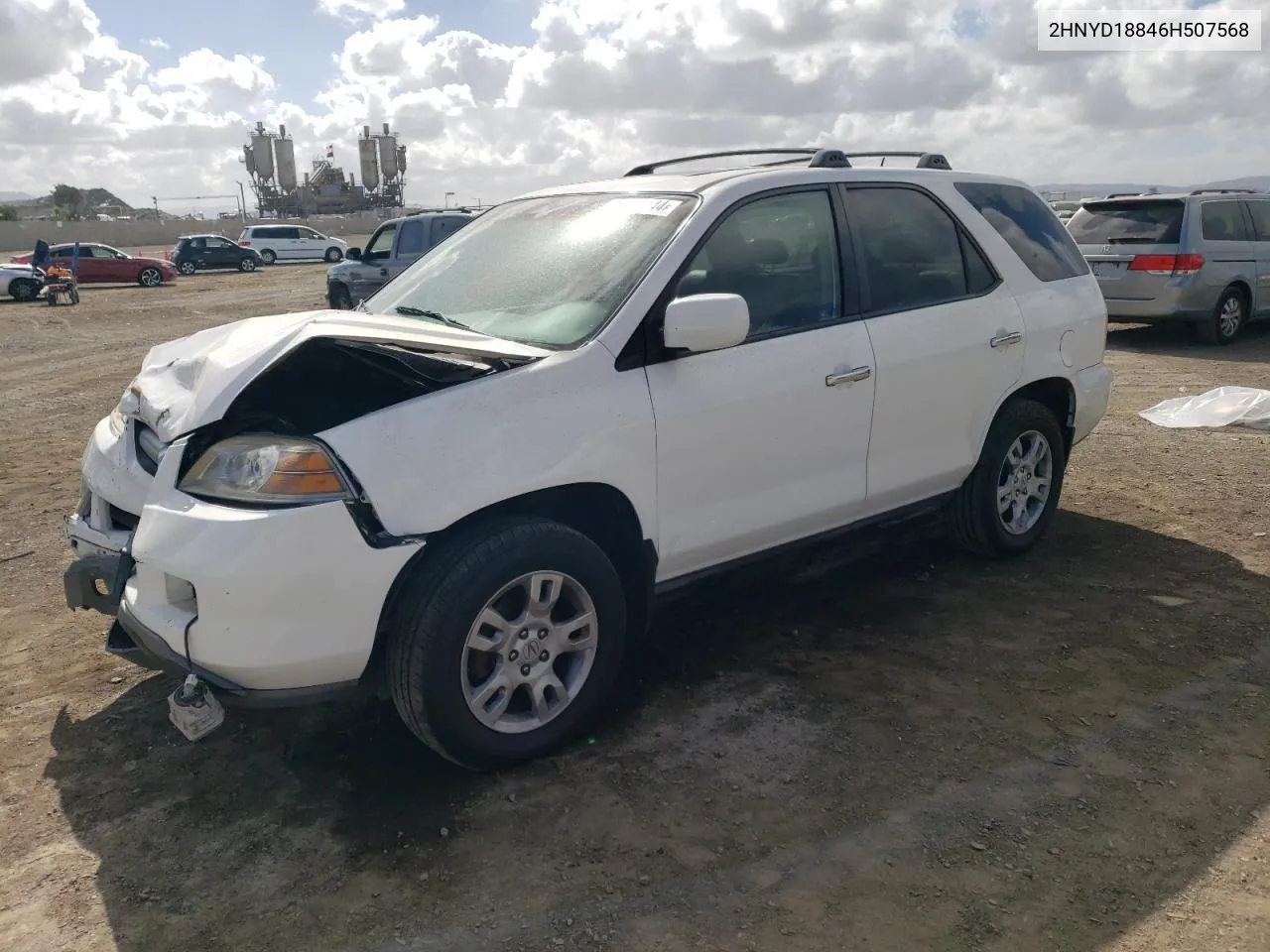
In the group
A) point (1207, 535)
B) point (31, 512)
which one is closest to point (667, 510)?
point (1207, 535)

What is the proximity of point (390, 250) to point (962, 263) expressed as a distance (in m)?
12.0

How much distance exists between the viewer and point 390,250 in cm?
1500

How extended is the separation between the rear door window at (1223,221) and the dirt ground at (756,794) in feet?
27.3

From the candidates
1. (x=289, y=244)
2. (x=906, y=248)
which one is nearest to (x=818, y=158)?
(x=906, y=248)

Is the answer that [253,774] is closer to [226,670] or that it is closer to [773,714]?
[226,670]

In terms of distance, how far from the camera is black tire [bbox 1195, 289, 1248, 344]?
38.4ft

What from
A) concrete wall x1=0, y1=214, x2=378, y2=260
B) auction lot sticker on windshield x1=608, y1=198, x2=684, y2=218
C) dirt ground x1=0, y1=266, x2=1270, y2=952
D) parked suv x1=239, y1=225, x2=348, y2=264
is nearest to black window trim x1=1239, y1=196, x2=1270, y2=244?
dirt ground x1=0, y1=266, x2=1270, y2=952

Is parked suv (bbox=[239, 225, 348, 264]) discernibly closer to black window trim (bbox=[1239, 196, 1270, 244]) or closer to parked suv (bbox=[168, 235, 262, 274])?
parked suv (bbox=[168, 235, 262, 274])

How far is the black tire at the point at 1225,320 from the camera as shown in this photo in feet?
38.4

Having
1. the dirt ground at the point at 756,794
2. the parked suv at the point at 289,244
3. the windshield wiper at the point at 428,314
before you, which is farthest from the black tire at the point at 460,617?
the parked suv at the point at 289,244

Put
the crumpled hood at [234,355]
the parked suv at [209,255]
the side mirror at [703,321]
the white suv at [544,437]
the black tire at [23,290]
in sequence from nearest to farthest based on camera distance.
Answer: the white suv at [544,437], the crumpled hood at [234,355], the side mirror at [703,321], the black tire at [23,290], the parked suv at [209,255]

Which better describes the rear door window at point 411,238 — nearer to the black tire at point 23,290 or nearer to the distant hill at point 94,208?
the black tire at point 23,290

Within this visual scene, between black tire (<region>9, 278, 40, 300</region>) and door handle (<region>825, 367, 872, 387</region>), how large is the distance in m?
25.2

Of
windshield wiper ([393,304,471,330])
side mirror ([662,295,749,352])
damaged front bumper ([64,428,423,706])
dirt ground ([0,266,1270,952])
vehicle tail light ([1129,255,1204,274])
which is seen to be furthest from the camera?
vehicle tail light ([1129,255,1204,274])
